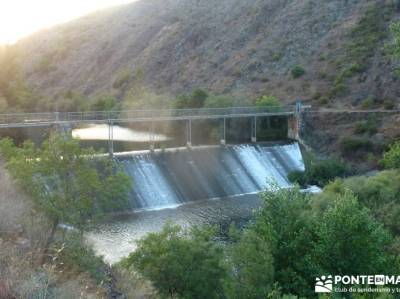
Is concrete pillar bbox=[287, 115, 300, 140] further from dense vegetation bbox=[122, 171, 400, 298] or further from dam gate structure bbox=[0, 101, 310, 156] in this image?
dense vegetation bbox=[122, 171, 400, 298]

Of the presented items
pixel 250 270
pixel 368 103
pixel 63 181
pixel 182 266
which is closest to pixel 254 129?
pixel 368 103

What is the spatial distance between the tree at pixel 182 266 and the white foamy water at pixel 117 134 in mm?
34493

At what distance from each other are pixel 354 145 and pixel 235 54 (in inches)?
1153

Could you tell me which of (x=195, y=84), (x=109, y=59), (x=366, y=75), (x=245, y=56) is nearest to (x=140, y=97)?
(x=195, y=84)

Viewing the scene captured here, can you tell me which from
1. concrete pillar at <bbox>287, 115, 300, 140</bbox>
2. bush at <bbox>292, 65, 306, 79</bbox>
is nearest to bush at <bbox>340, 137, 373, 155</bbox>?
concrete pillar at <bbox>287, 115, 300, 140</bbox>

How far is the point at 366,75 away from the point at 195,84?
22.2 m

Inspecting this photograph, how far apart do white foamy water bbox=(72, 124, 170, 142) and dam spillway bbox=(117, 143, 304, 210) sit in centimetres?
1048

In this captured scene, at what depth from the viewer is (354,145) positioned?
46844 mm

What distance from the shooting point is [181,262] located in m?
15.7

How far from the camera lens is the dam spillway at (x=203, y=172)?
1399 inches

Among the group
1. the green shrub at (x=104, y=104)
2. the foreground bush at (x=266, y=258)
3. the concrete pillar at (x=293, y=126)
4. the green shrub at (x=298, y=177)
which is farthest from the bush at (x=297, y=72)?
the foreground bush at (x=266, y=258)

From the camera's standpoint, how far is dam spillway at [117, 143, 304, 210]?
1399 inches

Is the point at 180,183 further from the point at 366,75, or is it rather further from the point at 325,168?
the point at 366,75

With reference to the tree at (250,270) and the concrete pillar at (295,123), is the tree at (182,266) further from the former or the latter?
the concrete pillar at (295,123)
